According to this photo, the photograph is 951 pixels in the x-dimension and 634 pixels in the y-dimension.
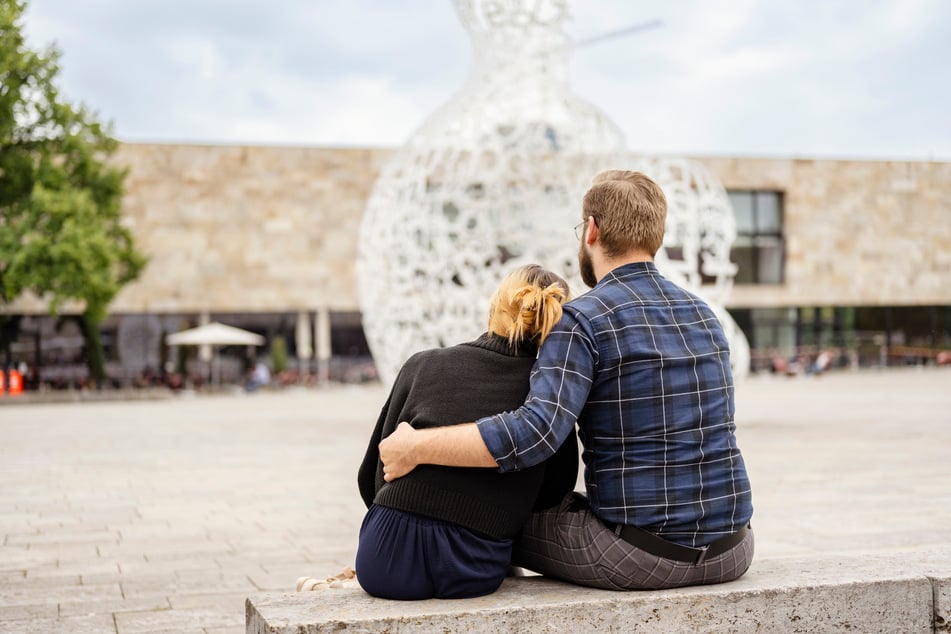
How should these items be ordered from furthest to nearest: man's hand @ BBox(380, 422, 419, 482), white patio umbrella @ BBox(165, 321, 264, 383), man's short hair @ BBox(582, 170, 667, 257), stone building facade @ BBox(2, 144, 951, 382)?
1. stone building facade @ BBox(2, 144, 951, 382)
2. white patio umbrella @ BBox(165, 321, 264, 383)
3. man's short hair @ BBox(582, 170, 667, 257)
4. man's hand @ BBox(380, 422, 419, 482)

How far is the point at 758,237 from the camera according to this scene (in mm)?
43125

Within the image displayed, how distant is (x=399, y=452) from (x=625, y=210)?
0.92 metres

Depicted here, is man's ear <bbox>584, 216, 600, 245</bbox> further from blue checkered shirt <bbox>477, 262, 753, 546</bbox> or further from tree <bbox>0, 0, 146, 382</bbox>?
tree <bbox>0, 0, 146, 382</bbox>

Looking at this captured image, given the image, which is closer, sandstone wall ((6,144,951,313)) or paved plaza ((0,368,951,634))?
paved plaza ((0,368,951,634))

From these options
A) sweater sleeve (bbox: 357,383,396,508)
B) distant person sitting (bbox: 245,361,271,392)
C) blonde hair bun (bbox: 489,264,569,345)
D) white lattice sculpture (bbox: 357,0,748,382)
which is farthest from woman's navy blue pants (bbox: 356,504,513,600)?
distant person sitting (bbox: 245,361,271,392)

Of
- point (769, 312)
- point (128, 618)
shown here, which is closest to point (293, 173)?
point (769, 312)

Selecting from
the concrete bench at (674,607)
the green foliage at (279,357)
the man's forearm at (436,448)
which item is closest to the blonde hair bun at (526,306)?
the man's forearm at (436,448)

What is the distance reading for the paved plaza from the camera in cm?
534

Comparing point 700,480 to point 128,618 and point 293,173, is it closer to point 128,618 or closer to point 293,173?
point 128,618

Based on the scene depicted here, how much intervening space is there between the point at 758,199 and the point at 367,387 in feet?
56.3

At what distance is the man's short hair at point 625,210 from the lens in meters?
3.12

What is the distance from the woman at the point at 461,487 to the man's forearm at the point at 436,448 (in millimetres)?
43

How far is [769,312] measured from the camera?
153ft

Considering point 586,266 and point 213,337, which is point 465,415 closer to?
point 586,266
